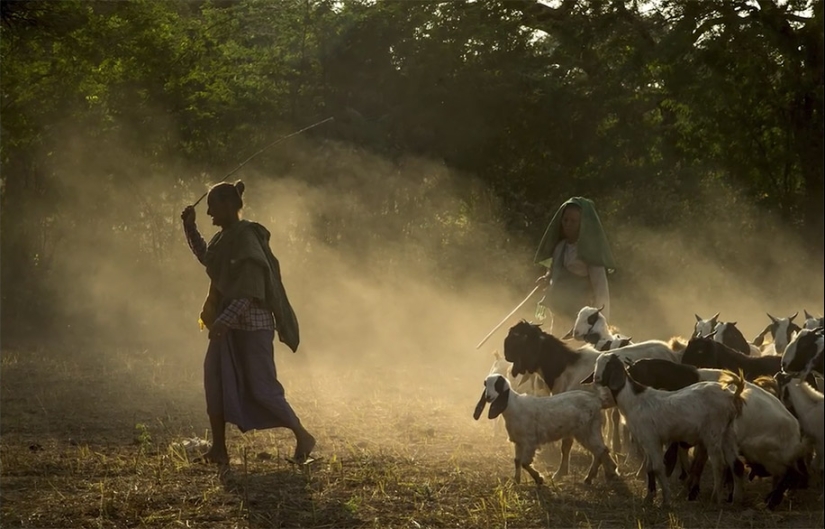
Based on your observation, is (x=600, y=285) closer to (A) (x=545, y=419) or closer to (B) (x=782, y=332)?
(B) (x=782, y=332)

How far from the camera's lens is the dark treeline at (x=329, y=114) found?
18562 millimetres

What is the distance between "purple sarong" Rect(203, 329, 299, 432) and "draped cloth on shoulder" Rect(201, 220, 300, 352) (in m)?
0.19

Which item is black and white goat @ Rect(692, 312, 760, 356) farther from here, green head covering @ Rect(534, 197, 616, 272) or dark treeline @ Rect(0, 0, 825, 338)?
dark treeline @ Rect(0, 0, 825, 338)

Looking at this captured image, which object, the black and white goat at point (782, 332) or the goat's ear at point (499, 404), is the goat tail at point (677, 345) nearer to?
the black and white goat at point (782, 332)

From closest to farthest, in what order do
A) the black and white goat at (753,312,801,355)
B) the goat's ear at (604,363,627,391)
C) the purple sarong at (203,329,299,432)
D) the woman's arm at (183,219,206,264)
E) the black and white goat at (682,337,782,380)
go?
1. the goat's ear at (604,363,627,391)
2. the black and white goat at (682,337,782,380)
3. the purple sarong at (203,329,299,432)
4. the black and white goat at (753,312,801,355)
5. the woman's arm at (183,219,206,264)

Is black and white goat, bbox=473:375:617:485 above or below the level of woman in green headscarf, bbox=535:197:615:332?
below

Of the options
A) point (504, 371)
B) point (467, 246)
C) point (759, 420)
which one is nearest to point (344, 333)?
point (467, 246)

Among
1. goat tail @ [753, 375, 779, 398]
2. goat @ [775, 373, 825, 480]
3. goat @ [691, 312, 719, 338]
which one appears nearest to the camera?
goat @ [775, 373, 825, 480]

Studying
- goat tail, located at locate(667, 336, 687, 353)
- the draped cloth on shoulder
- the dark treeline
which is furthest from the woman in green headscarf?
the dark treeline

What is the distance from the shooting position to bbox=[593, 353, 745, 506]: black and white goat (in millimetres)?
7309

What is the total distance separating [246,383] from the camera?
9.12 m

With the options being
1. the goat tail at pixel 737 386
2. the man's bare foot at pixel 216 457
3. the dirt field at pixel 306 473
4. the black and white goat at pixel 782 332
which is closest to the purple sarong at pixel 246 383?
the man's bare foot at pixel 216 457

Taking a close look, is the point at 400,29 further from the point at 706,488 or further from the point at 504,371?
the point at 706,488

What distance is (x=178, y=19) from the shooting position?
2095 cm
